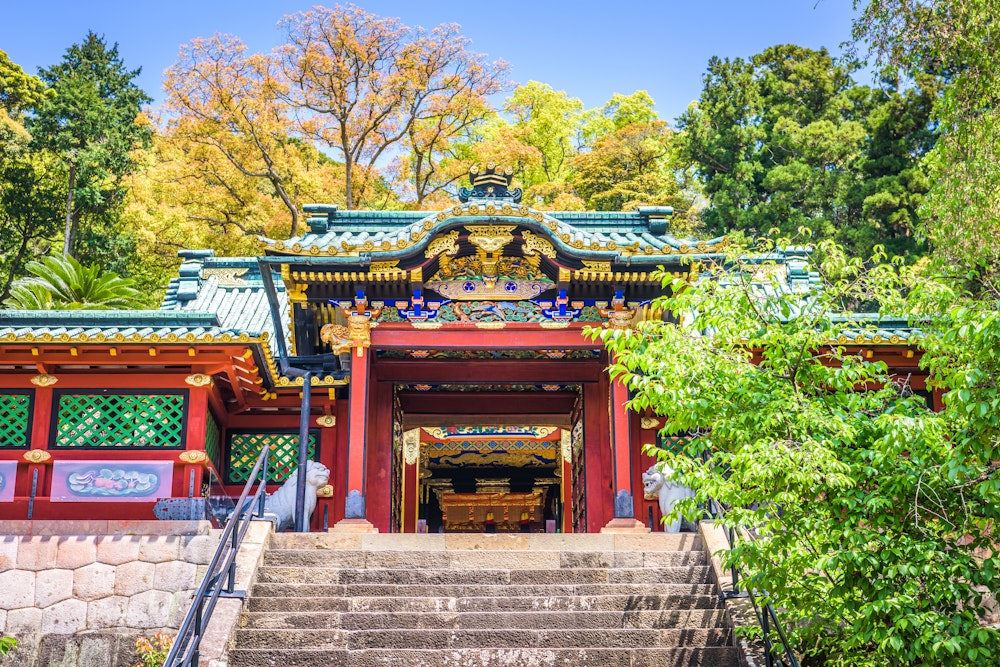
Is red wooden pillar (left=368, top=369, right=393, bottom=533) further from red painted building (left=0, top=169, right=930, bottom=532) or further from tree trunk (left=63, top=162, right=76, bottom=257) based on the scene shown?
tree trunk (left=63, top=162, right=76, bottom=257)

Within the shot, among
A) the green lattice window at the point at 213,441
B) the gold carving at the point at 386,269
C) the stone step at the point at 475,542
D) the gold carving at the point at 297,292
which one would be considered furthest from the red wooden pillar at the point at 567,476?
the stone step at the point at 475,542

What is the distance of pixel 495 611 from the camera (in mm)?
8516

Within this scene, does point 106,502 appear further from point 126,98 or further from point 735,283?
point 126,98

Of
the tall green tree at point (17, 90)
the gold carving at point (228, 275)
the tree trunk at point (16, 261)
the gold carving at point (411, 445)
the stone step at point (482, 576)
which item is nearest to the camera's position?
the stone step at point (482, 576)

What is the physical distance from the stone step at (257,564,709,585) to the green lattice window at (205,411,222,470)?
3.26 meters

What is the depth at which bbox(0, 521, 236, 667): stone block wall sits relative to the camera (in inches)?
344

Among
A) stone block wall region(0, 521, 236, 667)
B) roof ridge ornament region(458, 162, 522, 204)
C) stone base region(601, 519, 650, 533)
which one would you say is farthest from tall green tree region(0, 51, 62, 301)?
stone base region(601, 519, 650, 533)

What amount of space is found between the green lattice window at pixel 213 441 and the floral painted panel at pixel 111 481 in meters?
0.86

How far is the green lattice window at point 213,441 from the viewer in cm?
1252

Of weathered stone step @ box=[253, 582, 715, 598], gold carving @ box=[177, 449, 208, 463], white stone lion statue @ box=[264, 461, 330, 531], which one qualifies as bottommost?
weathered stone step @ box=[253, 582, 715, 598]

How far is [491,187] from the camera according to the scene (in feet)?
41.5

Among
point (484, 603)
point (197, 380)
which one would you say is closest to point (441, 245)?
point (197, 380)

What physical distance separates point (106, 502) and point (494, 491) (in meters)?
9.35

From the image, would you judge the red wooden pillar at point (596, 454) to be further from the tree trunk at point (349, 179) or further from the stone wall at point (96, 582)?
the tree trunk at point (349, 179)
